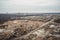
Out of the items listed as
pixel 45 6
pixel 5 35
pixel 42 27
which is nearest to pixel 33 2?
pixel 45 6

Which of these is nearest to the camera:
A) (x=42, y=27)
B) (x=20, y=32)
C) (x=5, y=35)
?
(x=5, y=35)

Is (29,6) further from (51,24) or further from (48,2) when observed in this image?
(51,24)

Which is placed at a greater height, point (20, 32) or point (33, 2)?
point (33, 2)

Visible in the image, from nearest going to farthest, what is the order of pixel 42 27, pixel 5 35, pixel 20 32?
1. pixel 5 35
2. pixel 20 32
3. pixel 42 27

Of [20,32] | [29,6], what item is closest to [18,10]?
[29,6]

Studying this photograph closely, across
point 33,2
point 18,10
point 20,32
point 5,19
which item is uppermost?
point 33,2

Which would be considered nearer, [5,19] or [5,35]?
[5,35]
